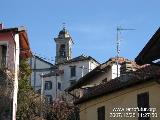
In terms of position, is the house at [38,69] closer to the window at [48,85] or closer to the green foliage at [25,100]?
the window at [48,85]

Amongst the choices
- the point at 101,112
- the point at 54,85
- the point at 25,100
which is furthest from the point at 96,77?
the point at 54,85

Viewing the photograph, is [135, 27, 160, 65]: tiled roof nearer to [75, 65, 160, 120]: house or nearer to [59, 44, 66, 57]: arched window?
[75, 65, 160, 120]: house

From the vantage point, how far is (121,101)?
70.2ft

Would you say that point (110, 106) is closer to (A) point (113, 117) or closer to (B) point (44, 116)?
(A) point (113, 117)

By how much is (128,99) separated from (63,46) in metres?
61.8

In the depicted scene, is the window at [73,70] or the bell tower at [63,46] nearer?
the window at [73,70]

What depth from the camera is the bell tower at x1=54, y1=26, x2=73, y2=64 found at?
8044 cm

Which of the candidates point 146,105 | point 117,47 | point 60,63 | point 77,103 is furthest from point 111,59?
point 60,63

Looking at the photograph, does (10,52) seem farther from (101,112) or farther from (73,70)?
(73,70)

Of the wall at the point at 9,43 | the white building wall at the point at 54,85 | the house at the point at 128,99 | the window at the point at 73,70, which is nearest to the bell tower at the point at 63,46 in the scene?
the window at the point at 73,70

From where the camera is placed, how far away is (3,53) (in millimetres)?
26578

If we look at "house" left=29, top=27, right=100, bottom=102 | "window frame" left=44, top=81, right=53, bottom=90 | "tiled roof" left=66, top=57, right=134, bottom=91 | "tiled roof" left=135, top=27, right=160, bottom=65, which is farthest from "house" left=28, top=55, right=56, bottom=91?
"tiled roof" left=135, top=27, right=160, bottom=65

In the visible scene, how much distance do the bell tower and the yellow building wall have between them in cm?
5522

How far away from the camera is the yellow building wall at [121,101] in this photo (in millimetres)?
18891
